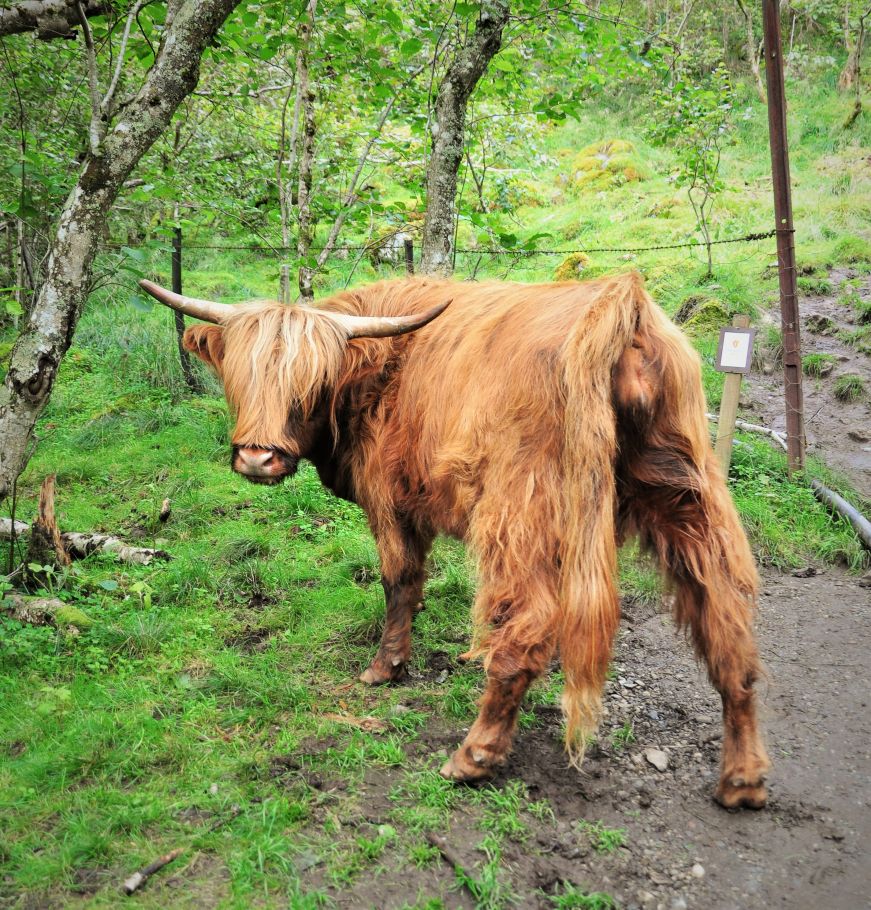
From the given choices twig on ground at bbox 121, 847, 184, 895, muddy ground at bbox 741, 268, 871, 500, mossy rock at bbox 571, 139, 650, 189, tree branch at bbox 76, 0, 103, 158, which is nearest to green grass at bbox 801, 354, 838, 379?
muddy ground at bbox 741, 268, 871, 500

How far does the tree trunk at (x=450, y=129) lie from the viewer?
511 centimetres

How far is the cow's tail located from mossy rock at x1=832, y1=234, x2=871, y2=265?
30.8 ft

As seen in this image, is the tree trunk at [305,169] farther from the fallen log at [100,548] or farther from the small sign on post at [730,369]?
the small sign on post at [730,369]

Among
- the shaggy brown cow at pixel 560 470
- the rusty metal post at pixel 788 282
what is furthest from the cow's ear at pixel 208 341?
the rusty metal post at pixel 788 282

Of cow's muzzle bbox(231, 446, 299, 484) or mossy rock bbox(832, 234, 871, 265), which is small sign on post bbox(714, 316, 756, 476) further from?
mossy rock bbox(832, 234, 871, 265)

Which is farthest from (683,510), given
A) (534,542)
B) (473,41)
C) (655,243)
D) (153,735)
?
(655,243)

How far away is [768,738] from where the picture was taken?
122 inches

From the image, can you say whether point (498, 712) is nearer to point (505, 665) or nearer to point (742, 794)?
point (505, 665)

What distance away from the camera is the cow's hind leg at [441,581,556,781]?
2479mm

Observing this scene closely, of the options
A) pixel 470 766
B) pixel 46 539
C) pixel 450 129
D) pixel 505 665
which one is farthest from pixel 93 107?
pixel 470 766

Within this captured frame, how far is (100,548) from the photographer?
4.57 metres

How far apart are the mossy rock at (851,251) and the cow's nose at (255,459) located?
9.86 meters

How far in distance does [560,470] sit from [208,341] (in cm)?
189

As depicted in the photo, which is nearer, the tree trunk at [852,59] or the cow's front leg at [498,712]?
the cow's front leg at [498,712]
